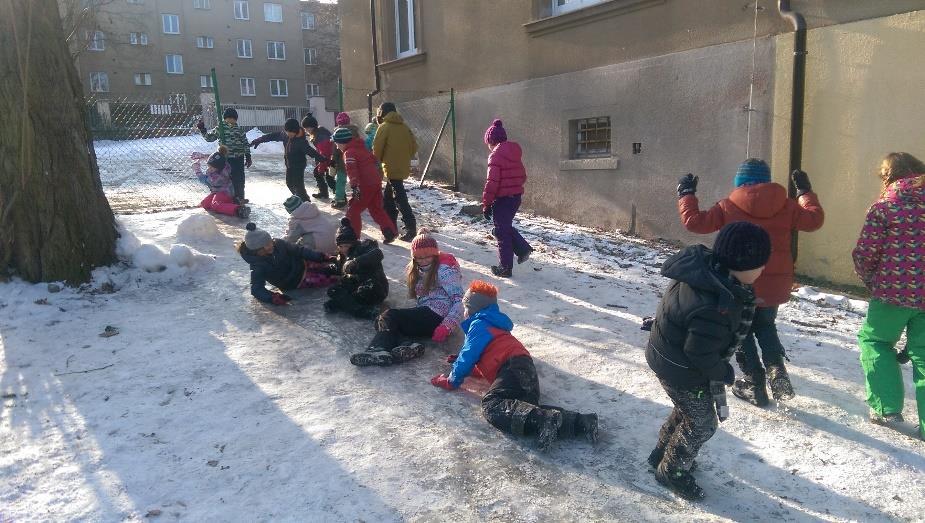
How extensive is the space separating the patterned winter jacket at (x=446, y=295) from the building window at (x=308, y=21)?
1758 inches

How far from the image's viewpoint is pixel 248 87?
128 ft

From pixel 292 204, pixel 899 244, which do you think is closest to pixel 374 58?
pixel 292 204

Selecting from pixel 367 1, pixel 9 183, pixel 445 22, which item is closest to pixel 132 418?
pixel 9 183

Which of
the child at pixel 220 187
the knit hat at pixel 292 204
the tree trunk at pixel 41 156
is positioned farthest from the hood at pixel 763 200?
the child at pixel 220 187

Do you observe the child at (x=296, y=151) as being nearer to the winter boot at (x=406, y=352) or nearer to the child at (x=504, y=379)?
the winter boot at (x=406, y=352)

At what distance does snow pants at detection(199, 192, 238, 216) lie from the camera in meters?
8.34

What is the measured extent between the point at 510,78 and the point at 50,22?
6.37 meters

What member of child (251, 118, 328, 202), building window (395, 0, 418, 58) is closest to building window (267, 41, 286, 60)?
building window (395, 0, 418, 58)

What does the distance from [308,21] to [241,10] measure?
6.49m

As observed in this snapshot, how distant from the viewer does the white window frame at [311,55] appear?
43.2 metres

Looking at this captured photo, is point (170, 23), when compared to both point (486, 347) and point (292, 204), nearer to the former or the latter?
point (292, 204)

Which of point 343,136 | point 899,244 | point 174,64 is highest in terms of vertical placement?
point 174,64

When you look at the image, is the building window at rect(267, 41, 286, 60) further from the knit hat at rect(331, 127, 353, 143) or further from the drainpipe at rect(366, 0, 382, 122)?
the knit hat at rect(331, 127, 353, 143)

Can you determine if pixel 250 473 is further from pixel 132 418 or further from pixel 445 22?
pixel 445 22
